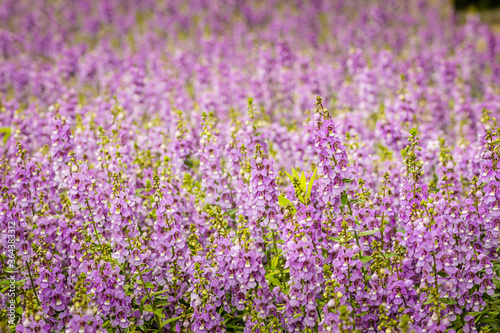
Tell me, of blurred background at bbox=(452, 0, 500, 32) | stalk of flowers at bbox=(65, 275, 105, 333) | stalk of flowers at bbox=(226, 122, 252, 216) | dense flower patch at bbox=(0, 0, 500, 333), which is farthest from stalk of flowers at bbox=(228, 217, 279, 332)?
blurred background at bbox=(452, 0, 500, 32)

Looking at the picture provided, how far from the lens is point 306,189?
5.15 metres

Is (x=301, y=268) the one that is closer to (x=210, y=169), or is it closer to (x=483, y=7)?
(x=210, y=169)

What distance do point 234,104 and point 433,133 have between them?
4592 millimetres

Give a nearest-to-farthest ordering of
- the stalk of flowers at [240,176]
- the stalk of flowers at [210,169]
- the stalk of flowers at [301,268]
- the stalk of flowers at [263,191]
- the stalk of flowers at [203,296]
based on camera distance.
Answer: the stalk of flowers at [301,268] → the stalk of flowers at [203,296] → the stalk of flowers at [263,191] → the stalk of flowers at [240,176] → the stalk of flowers at [210,169]

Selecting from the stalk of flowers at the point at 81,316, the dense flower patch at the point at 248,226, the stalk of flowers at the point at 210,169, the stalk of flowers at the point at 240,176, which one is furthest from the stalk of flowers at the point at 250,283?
the stalk of flowers at the point at 81,316

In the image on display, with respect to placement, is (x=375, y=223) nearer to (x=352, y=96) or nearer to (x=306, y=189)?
(x=306, y=189)

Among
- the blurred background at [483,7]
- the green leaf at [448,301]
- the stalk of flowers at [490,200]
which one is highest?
the blurred background at [483,7]

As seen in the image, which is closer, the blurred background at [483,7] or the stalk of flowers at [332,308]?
the stalk of flowers at [332,308]

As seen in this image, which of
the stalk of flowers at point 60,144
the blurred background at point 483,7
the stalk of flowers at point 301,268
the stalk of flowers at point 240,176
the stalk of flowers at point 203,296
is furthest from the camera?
the blurred background at point 483,7

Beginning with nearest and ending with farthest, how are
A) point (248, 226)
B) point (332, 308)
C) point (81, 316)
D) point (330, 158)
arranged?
point (81, 316), point (332, 308), point (330, 158), point (248, 226)

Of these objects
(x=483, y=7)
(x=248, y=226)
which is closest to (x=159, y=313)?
(x=248, y=226)

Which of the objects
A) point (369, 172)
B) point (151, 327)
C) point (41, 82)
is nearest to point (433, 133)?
point (369, 172)

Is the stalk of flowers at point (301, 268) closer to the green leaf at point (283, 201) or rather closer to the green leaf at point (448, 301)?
the green leaf at point (283, 201)

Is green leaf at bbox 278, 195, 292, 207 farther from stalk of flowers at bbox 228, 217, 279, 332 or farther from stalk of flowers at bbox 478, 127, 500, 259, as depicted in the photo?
stalk of flowers at bbox 478, 127, 500, 259
